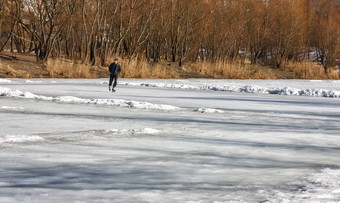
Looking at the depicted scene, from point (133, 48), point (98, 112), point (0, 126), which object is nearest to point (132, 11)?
point (133, 48)

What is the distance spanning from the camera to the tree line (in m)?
35.7

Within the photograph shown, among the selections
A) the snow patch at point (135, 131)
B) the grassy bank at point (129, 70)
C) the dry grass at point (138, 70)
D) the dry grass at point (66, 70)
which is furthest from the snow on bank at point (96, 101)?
the dry grass at point (138, 70)

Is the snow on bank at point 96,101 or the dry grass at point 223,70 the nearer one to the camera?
the snow on bank at point 96,101

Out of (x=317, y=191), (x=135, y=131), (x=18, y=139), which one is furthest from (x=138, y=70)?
(x=317, y=191)

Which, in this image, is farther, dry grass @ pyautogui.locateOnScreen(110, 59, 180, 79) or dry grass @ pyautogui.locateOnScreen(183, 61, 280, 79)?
dry grass @ pyautogui.locateOnScreen(183, 61, 280, 79)

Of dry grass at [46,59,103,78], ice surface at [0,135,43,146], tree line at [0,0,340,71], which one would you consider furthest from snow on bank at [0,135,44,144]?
tree line at [0,0,340,71]

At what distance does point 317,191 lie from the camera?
19.0 feet

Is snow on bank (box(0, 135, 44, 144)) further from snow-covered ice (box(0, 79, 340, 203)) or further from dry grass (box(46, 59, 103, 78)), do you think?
dry grass (box(46, 59, 103, 78))

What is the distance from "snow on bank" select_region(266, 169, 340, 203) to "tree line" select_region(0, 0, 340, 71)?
27916 millimetres

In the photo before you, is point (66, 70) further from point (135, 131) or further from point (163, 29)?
point (135, 131)

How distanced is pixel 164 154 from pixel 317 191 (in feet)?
8.47

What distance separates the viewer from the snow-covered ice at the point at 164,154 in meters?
5.59

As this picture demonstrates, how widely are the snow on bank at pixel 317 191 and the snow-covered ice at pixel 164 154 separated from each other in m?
0.01

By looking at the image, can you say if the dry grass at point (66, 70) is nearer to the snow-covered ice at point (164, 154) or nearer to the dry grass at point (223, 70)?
the dry grass at point (223, 70)
